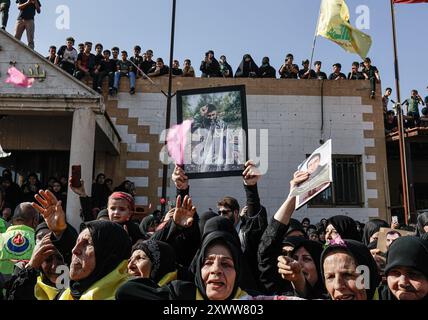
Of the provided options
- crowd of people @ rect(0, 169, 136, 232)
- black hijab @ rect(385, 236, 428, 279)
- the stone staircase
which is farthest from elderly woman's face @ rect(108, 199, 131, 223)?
the stone staircase

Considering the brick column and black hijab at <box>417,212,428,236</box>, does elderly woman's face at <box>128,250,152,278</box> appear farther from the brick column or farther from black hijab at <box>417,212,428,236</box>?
the brick column

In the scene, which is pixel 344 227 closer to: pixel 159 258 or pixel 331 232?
pixel 331 232

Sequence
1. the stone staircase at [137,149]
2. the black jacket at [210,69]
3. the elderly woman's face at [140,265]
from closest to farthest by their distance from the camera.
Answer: the elderly woman's face at [140,265]
the stone staircase at [137,149]
the black jacket at [210,69]

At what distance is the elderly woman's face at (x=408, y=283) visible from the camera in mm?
2350

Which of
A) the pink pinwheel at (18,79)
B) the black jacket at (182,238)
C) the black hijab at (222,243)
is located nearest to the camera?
the black hijab at (222,243)

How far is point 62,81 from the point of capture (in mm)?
9297

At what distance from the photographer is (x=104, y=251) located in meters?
2.56

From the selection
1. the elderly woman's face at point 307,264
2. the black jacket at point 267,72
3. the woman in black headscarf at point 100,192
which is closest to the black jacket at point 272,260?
the elderly woman's face at point 307,264

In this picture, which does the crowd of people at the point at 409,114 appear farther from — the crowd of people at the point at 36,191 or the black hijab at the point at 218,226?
the black hijab at the point at 218,226

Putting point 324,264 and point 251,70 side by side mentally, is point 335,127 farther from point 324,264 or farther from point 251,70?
point 324,264

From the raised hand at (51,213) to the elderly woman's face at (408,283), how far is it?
6.98ft

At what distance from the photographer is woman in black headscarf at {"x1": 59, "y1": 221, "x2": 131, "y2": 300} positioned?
97.8 inches
